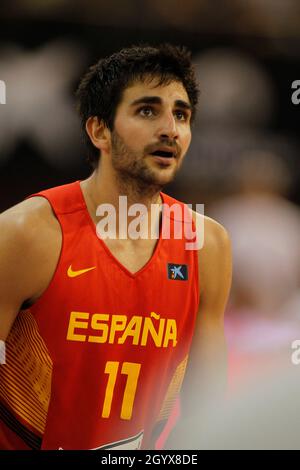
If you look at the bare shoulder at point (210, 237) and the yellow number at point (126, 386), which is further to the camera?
the bare shoulder at point (210, 237)

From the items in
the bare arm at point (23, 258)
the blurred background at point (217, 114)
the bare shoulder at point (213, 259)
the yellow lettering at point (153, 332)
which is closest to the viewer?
the bare arm at point (23, 258)

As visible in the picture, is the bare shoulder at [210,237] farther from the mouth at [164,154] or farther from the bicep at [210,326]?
the mouth at [164,154]

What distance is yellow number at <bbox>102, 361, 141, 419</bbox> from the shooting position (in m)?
2.24

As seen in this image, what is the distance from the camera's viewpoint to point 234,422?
2879mm

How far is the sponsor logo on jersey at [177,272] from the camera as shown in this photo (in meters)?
2.35

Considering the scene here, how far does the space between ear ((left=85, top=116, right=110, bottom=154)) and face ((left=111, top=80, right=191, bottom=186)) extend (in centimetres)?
7

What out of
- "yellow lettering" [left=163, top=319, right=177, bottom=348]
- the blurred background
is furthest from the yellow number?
the blurred background

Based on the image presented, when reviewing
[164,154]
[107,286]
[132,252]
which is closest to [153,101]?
[164,154]

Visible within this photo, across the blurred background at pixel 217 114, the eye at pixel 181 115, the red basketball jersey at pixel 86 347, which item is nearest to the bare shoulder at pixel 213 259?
the red basketball jersey at pixel 86 347

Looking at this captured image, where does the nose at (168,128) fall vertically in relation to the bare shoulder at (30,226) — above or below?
above

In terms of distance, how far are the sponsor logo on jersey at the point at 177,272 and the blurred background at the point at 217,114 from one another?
1.65 meters

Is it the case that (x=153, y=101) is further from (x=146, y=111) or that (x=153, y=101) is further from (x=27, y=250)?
(x=27, y=250)

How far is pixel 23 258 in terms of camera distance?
2.09 meters
